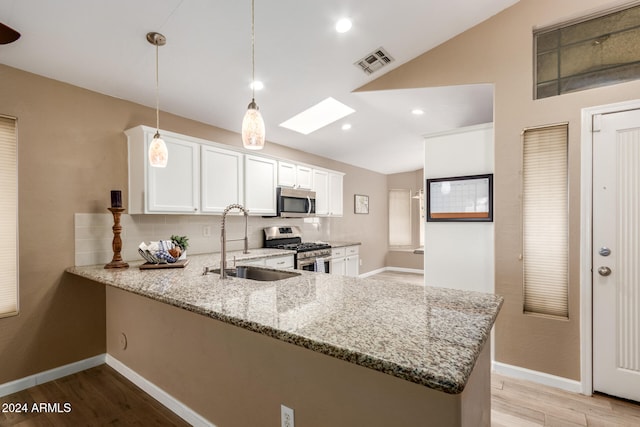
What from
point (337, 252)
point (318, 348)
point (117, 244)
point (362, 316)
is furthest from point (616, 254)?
point (117, 244)

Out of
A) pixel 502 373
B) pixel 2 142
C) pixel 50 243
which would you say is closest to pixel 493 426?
pixel 502 373

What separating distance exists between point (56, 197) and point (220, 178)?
139cm

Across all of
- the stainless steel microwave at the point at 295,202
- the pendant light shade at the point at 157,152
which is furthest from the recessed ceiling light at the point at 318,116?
the pendant light shade at the point at 157,152

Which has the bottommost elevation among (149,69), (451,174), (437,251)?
(437,251)

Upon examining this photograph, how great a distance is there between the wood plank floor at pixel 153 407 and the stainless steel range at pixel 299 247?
2164mm

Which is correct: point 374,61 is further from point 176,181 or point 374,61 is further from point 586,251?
point 586,251

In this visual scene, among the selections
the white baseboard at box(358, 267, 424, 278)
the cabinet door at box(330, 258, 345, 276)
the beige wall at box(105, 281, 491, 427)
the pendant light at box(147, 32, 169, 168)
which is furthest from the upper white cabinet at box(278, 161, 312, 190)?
the white baseboard at box(358, 267, 424, 278)

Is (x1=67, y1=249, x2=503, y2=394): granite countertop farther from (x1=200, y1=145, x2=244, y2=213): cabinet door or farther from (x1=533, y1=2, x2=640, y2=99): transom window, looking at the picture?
(x1=533, y1=2, x2=640, y2=99): transom window

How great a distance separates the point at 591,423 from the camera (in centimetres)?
196

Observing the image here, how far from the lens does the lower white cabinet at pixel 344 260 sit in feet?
15.8

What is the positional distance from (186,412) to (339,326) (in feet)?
5.15

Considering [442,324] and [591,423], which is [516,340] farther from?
[442,324]

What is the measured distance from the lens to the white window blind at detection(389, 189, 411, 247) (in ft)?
24.7

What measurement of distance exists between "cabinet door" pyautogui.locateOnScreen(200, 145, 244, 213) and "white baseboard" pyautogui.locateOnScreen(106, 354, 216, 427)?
5.06ft
